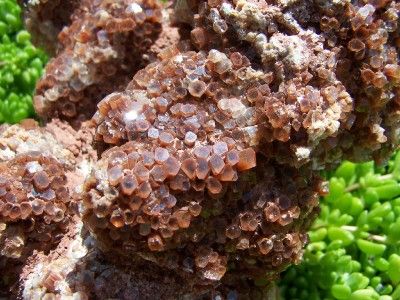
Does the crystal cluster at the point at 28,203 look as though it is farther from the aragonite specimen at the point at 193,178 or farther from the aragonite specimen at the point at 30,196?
the aragonite specimen at the point at 193,178

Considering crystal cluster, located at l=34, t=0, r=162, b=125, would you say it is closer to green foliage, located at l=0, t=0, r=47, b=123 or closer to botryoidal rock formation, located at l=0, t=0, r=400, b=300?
botryoidal rock formation, located at l=0, t=0, r=400, b=300

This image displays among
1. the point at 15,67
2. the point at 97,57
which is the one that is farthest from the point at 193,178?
the point at 15,67

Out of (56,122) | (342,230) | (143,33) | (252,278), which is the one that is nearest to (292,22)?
(143,33)

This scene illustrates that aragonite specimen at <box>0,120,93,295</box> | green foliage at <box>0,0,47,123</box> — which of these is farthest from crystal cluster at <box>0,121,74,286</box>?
green foliage at <box>0,0,47,123</box>

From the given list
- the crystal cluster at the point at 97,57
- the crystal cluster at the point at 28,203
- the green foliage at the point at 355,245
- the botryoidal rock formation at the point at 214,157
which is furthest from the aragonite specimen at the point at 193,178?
the green foliage at the point at 355,245

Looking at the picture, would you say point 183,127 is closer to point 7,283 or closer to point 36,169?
point 36,169

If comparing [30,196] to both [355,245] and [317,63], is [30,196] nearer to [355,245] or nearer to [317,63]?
[317,63]
